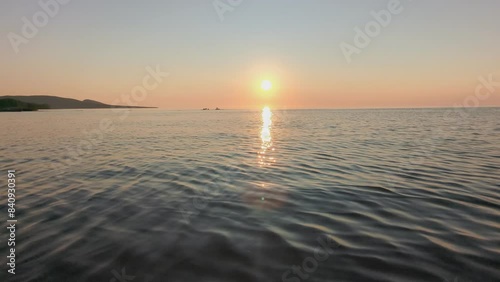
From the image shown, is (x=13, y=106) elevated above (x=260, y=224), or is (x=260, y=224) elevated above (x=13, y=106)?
(x=13, y=106)

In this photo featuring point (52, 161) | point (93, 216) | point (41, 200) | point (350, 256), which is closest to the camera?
point (350, 256)

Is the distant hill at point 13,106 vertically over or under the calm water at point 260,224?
over

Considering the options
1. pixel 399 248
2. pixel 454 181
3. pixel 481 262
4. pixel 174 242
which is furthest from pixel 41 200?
pixel 454 181

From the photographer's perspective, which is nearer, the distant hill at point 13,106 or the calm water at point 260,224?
the calm water at point 260,224

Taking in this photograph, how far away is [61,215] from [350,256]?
843 centimetres

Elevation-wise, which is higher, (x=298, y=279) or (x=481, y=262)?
(x=481, y=262)

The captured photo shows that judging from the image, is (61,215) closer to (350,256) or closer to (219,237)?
(219,237)

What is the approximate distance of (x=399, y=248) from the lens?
20.5 ft

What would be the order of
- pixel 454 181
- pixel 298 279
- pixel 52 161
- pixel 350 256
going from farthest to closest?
pixel 52 161 < pixel 454 181 < pixel 350 256 < pixel 298 279

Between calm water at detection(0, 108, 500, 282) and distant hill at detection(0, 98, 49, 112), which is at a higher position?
distant hill at detection(0, 98, 49, 112)

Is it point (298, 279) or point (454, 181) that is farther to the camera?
point (454, 181)

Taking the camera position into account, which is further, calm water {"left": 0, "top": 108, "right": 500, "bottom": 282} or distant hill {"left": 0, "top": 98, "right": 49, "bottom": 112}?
distant hill {"left": 0, "top": 98, "right": 49, "bottom": 112}

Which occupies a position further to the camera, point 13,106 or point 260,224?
point 13,106

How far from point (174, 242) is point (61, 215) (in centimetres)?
441
